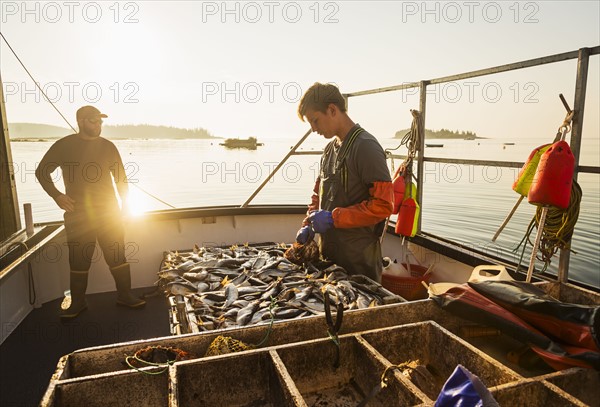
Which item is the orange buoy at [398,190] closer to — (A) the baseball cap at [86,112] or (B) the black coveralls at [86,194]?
(B) the black coveralls at [86,194]

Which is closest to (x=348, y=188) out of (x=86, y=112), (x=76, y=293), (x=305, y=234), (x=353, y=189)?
(x=353, y=189)

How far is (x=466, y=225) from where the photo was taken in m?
19.6

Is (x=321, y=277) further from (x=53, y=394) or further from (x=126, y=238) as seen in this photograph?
(x=126, y=238)

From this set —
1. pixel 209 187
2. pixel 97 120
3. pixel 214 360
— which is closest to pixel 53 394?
pixel 214 360

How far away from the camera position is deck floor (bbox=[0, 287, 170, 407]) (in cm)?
414

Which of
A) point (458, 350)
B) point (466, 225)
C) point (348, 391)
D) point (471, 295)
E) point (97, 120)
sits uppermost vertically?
point (97, 120)

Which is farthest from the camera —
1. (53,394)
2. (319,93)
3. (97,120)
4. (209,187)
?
(209,187)

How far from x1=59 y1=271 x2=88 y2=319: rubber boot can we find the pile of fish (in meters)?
1.46

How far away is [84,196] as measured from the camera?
5629 mm

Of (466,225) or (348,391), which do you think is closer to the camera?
(348,391)

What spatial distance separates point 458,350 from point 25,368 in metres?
4.71

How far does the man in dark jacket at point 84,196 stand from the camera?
554cm

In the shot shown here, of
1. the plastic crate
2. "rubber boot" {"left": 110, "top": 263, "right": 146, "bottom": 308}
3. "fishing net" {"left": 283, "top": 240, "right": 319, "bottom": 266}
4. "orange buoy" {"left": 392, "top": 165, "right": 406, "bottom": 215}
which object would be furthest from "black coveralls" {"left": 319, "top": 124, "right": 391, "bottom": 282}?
"rubber boot" {"left": 110, "top": 263, "right": 146, "bottom": 308}

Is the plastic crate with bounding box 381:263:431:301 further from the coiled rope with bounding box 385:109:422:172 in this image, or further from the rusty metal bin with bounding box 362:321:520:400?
the rusty metal bin with bounding box 362:321:520:400
